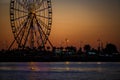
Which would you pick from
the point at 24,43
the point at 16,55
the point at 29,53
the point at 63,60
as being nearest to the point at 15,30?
the point at 24,43

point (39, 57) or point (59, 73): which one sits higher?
point (59, 73)

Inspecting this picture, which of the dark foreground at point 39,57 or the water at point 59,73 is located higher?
the water at point 59,73

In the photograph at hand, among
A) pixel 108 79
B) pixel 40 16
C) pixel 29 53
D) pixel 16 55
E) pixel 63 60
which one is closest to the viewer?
pixel 108 79

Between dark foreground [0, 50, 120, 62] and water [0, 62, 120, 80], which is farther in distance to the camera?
dark foreground [0, 50, 120, 62]

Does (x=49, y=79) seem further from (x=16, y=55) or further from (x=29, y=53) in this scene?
(x=16, y=55)

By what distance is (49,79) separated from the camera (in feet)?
185

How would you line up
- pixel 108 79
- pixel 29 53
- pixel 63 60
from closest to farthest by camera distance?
A: pixel 108 79 → pixel 29 53 → pixel 63 60

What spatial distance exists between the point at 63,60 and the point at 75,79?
Result: 106926 mm

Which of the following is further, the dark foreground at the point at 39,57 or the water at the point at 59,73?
the dark foreground at the point at 39,57

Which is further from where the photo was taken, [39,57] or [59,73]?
[39,57]

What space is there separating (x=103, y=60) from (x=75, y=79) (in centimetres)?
10837

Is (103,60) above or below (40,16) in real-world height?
below

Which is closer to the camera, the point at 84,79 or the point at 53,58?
the point at 84,79

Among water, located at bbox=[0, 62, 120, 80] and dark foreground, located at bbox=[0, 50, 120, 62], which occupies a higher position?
water, located at bbox=[0, 62, 120, 80]
